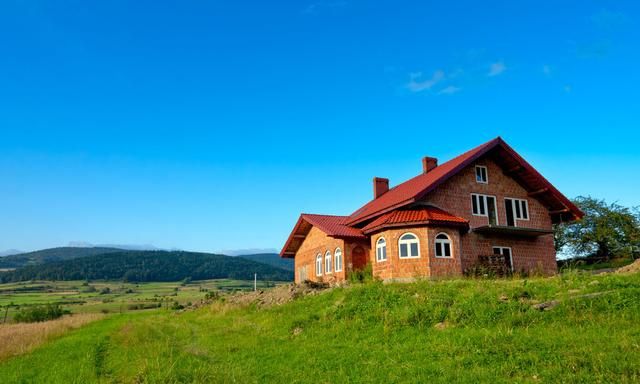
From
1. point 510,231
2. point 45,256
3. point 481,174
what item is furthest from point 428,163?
point 45,256

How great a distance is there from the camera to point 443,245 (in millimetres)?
21531

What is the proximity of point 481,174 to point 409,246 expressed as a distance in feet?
22.0

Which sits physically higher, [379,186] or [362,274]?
[379,186]

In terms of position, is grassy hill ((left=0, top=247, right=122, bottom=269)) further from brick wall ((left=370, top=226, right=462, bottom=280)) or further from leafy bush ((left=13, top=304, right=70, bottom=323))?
brick wall ((left=370, top=226, right=462, bottom=280))

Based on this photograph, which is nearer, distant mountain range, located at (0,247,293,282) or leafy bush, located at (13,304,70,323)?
leafy bush, located at (13,304,70,323)

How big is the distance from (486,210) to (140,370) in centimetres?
1961

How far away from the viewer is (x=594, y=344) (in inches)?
341

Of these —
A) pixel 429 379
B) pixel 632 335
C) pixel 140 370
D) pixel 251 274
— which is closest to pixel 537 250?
pixel 632 335

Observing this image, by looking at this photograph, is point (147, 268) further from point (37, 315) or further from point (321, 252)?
point (321, 252)

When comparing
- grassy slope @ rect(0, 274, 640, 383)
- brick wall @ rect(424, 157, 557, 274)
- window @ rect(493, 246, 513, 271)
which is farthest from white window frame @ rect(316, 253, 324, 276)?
grassy slope @ rect(0, 274, 640, 383)

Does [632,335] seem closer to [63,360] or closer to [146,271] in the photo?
[63,360]

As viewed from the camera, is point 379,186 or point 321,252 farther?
point 379,186

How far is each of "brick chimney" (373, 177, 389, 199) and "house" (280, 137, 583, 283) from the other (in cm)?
328

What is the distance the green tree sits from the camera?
36.3 metres
